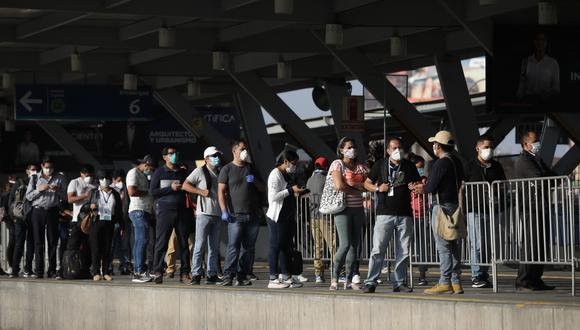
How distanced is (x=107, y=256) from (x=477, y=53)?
11.7 m

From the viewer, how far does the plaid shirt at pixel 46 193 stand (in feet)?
77.0

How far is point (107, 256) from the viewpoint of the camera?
22562 millimetres

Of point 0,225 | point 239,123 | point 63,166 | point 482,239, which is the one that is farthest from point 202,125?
point 482,239

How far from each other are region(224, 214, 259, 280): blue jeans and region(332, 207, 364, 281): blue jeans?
189cm

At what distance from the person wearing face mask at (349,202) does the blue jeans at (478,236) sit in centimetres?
128

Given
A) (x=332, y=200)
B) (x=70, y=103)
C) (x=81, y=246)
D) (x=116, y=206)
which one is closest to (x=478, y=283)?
(x=332, y=200)

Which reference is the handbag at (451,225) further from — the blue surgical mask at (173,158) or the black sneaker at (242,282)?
the blue surgical mask at (173,158)

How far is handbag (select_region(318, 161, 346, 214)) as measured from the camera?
1747 cm

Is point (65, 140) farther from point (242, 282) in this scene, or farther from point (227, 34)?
point (242, 282)

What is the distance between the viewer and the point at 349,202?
1755cm

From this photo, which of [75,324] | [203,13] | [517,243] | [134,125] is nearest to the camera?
[517,243]

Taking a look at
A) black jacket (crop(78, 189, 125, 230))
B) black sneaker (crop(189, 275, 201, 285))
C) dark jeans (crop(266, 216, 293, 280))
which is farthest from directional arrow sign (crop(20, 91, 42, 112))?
dark jeans (crop(266, 216, 293, 280))

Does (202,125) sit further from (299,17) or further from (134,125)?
(299,17)

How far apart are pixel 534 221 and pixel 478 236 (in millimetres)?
1057
